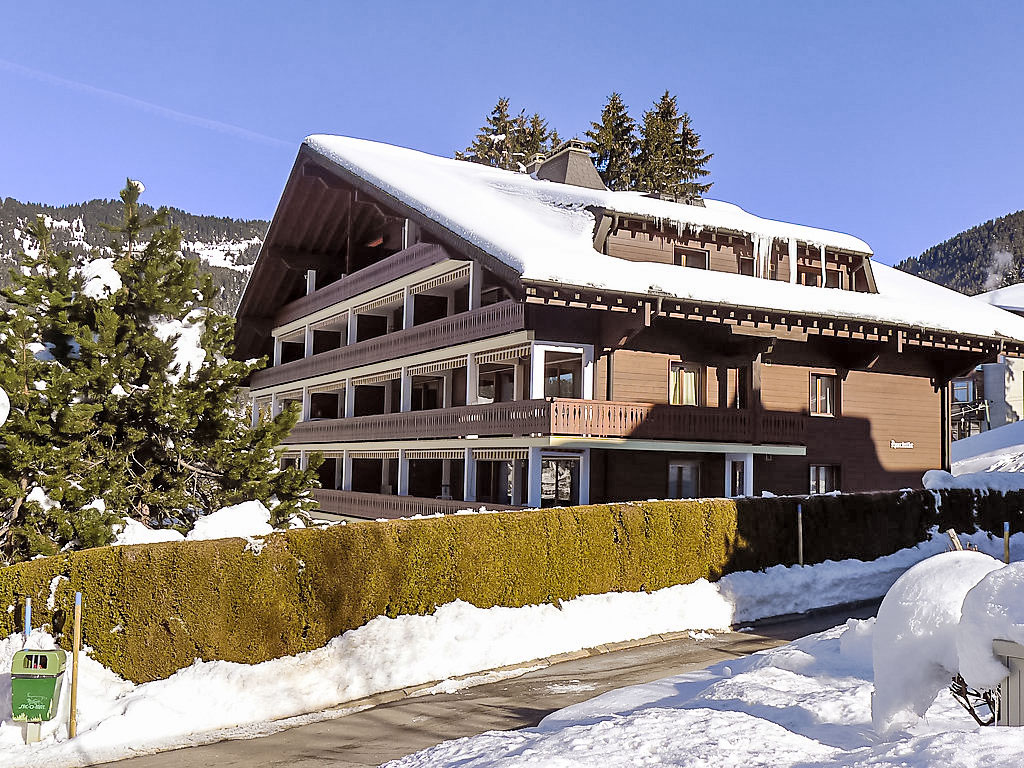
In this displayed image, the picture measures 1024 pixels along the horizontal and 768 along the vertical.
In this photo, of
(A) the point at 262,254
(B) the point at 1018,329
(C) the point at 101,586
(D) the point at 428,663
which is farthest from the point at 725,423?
(A) the point at 262,254

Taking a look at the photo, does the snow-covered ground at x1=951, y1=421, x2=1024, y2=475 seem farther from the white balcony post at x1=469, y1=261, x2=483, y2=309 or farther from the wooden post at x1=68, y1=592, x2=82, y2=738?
the wooden post at x1=68, y1=592, x2=82, y2=738

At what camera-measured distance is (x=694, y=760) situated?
7547 millimetres

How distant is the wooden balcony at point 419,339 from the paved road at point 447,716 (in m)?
13.0

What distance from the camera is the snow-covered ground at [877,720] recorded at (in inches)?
271

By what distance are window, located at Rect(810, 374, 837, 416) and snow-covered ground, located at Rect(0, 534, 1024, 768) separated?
15.1 metres

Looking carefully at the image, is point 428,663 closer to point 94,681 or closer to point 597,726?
point 94,681

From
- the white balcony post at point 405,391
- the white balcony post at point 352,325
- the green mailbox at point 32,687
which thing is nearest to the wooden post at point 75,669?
the green mailbox at point 32,687

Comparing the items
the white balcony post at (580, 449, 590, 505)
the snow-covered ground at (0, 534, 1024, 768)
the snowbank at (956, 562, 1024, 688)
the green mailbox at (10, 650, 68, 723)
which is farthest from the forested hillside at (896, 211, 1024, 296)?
the green mailbox at (10, 650, 68, 723)

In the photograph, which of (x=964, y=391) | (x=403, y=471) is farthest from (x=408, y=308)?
(x=964, y=391)

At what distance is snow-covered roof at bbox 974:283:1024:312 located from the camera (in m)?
67.6

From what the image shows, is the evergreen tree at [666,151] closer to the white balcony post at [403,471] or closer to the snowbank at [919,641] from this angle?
the white balcony post at [403,471]

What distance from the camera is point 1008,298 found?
71375mm

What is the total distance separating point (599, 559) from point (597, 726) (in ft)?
30.4

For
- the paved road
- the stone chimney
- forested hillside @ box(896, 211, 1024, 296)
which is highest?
forested hillside @ box(896, 211, 1024, 296)
